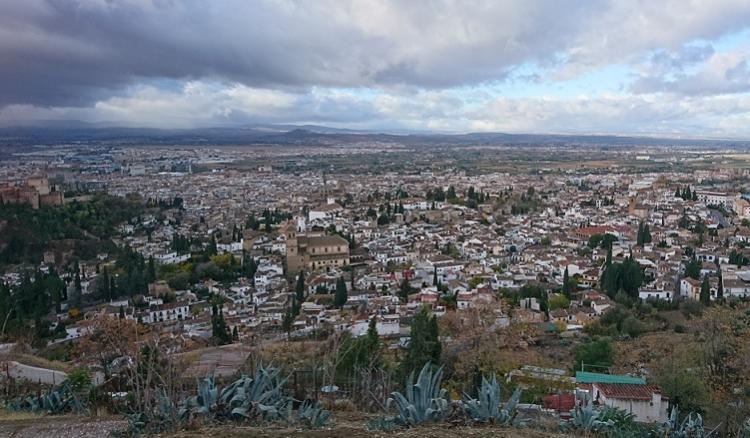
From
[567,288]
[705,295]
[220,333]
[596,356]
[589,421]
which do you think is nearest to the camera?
[589,421]

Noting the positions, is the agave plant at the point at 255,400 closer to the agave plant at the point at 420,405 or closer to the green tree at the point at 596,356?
the agave plant at the point at 420,405

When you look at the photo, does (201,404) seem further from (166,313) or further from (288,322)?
(166,313)

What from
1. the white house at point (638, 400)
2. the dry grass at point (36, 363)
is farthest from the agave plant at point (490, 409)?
the dry grass at point (36, 363)

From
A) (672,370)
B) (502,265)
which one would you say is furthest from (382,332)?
(502,265)

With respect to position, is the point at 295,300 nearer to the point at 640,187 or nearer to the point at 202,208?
the point at 202,208

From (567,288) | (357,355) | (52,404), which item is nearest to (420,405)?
(52,404)

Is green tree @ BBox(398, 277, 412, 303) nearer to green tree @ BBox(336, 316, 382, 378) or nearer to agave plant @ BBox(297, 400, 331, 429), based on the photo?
green tree @ BBox(336, 316, 382, 378)
